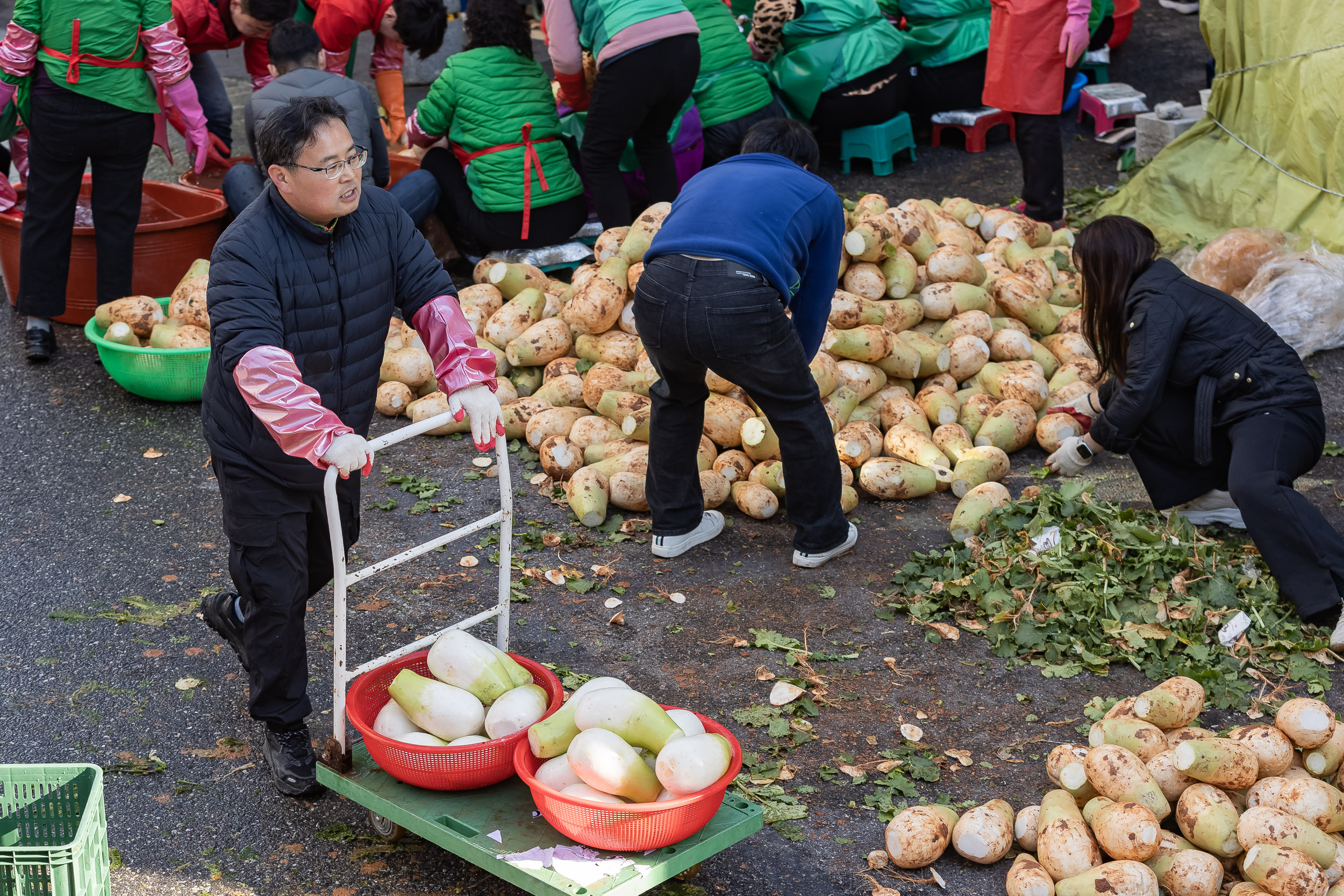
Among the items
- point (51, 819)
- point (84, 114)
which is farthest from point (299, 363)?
point (84, 114)

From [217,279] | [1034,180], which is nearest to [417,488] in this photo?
[217,279]

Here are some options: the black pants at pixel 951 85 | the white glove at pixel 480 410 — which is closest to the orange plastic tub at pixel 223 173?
the black pants at pixel 951 85

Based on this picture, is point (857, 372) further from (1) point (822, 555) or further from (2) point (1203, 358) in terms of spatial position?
(2) point (1203, 358)

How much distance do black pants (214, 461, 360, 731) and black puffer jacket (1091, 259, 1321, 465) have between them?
262 centimetres

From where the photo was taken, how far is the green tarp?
5930 mm

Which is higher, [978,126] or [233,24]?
[233,24]

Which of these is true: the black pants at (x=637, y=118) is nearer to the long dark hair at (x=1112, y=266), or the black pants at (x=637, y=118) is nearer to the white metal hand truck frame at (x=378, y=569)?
the long dark hair at (x=1112, y=266)

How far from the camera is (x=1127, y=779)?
2889mm

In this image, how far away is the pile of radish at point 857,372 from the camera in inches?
184

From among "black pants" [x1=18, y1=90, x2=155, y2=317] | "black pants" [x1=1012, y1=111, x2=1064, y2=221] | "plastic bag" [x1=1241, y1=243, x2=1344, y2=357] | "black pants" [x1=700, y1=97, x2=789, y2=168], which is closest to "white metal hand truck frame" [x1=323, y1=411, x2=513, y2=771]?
"black pants" [x1=18, y1=90, x2=155, y2=317]

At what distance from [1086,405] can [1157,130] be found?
11.2ft

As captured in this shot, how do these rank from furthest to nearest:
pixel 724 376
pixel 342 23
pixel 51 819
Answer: pixel 342 23
pixel 724 376
pixel 51 819

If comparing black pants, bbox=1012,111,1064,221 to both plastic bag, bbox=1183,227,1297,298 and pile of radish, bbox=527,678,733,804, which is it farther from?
pile of radish, bbox=527,678,733,804

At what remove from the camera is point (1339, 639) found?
3652 millimetres
